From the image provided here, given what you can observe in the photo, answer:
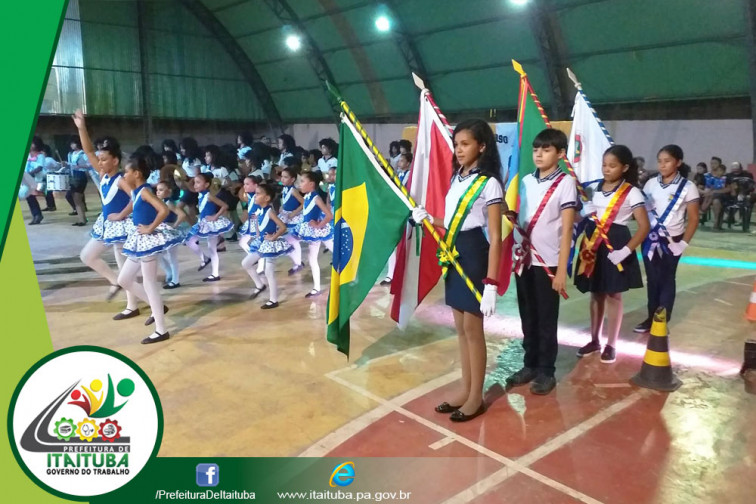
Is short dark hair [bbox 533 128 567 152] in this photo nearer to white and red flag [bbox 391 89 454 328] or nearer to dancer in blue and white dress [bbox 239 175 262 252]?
white and red flag [bbox 391 89 454 328]

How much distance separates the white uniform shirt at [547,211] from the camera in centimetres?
359

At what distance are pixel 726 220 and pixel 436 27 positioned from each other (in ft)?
30.3

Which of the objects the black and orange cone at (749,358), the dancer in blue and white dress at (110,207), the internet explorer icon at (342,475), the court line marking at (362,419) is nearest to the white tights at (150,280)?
the dancer in blue and white dress at (110,207)

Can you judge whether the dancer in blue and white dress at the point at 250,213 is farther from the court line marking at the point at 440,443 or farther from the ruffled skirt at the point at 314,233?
the court line marking at the point at 440,443

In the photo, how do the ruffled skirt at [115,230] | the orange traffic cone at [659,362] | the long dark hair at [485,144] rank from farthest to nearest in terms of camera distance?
the ruffled skirt at [115,230]
the orange traffic cone at [659,362]
the long dark hair at [485,144]

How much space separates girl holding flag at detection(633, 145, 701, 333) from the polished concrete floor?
582mm

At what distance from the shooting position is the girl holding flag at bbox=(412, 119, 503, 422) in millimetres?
3191

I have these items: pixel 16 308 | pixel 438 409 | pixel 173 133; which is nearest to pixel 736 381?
pixel 438 409

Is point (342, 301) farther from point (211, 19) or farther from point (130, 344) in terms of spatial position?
point (211, 19)

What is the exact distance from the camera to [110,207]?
5496 mm

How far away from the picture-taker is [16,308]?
545cm

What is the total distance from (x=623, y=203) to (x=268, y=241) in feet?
11.5

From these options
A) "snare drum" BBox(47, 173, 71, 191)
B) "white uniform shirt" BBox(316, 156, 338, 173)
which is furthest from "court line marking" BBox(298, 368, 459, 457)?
"snare drum" BBox(47, 173, 71, 191)

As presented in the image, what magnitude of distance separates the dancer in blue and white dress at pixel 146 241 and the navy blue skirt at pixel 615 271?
3.62 m
